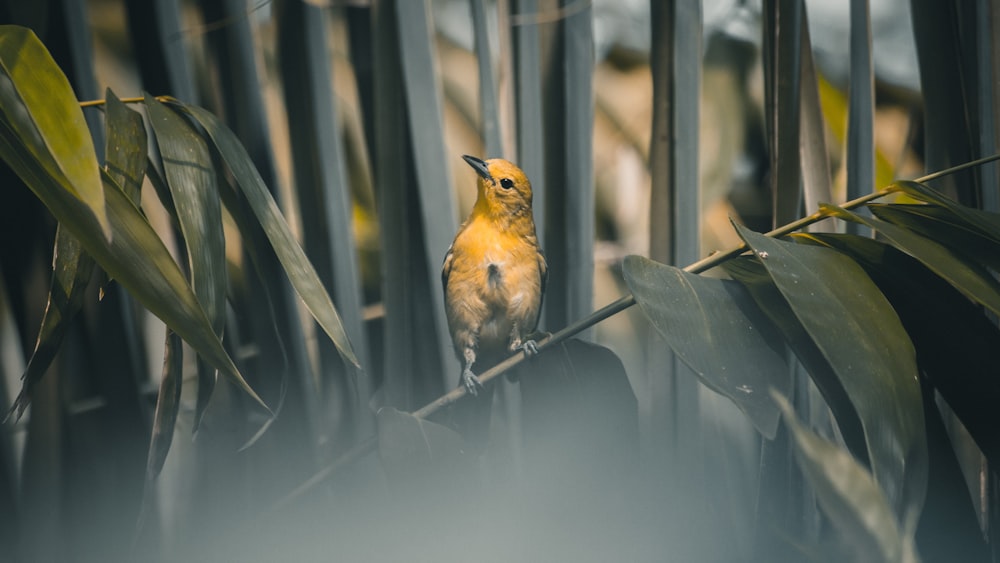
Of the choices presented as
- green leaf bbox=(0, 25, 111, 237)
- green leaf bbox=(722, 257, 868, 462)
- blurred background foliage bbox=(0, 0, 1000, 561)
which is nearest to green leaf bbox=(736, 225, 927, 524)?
green leaf bbox=(722, 257, 868, 462)

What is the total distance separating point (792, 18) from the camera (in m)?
0.64

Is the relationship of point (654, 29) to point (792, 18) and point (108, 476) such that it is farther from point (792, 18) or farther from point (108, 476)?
point (108, 476)

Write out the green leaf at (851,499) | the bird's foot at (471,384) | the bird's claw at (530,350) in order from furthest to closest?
the bird's foot at (471,384), the bird's claw at (530,350), the green leaf at (851,499)

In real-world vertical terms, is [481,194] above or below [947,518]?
above

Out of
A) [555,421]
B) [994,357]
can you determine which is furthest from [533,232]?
[994,357]

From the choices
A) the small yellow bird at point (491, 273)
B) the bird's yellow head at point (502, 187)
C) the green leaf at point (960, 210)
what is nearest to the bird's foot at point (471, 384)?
the small yellow bird at point (491, 273)

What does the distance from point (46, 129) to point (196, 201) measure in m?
0.16

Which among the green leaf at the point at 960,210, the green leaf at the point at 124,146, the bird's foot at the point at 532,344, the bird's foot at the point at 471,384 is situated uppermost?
the green leaf at the point at 124,146

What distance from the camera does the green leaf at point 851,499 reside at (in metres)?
0.29

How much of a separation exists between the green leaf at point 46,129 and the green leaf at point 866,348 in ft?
1.07

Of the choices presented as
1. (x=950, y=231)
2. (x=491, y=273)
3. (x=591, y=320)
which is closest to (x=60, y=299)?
(x=591, y=320)

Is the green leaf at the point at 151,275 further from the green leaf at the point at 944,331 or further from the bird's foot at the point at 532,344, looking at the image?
the green leaf at the point at 944,331

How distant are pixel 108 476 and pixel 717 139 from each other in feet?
3.21

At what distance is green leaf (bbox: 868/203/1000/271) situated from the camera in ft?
1.56
